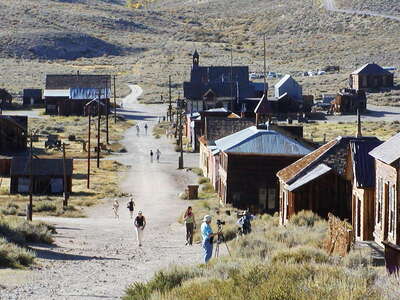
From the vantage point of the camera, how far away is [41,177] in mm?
45844

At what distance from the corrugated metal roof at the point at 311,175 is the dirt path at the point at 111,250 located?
3949 mm

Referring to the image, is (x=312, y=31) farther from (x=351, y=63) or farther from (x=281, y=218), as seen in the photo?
(x=281, y=218)

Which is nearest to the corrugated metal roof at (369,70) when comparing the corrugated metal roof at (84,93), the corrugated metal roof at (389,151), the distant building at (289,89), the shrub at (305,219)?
the distant building at (289,89)

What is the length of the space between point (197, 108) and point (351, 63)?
5639 centimetres

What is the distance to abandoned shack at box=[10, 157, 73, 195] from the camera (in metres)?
45.2

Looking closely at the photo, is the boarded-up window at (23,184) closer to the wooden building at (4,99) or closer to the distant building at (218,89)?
the distant building at (218,89)

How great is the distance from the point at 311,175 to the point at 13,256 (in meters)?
12.0

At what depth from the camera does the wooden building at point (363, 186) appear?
A: 24516mm

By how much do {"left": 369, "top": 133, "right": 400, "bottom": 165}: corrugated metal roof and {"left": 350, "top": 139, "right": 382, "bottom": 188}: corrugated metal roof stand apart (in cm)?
127

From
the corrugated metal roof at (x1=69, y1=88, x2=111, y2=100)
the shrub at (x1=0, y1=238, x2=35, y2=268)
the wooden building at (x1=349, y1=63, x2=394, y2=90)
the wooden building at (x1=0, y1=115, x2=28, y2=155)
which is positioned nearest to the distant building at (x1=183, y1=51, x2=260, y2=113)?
the corrugated metal roof at (x1=69, y1=88, x2=111, y2=100)

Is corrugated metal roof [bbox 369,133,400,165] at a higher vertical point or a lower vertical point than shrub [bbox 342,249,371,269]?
higher

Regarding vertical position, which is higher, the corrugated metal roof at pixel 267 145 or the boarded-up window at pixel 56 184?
the corrugated metal roof at pixel 267 145

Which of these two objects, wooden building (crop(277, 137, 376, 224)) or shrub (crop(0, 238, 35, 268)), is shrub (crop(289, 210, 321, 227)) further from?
shrub (crop(0, 238, 35, 268))

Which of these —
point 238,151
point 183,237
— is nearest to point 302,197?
point 183,237
